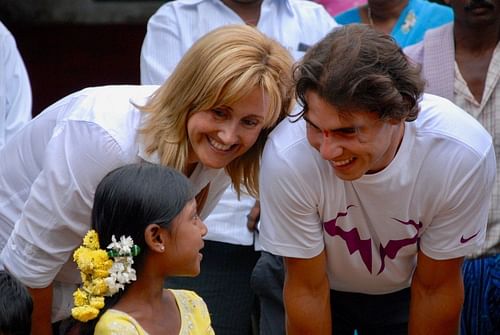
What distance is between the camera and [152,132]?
3.19 m

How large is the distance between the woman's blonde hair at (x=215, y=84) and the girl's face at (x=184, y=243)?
0.26m

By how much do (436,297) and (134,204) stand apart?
939mm

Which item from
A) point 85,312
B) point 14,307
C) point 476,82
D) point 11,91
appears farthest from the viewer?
point 11,91

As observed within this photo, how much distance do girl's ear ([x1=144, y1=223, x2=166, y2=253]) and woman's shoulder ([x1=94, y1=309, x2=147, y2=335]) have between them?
0.61 ft

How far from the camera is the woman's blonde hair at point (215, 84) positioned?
3.13m

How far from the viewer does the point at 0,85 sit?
4.55 meters

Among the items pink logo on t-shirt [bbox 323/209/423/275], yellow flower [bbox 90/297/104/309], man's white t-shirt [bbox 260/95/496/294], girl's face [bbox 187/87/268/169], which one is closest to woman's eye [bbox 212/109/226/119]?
girl's face [bbox 187/87/268/169]

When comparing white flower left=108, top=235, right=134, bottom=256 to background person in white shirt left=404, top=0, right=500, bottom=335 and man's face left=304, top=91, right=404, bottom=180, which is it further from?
background person in white shirt left=404, top=0, right=500, bottom=335

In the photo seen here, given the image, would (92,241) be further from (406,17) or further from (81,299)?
(406,17)

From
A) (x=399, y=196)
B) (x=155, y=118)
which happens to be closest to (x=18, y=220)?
(x=155, y=118)

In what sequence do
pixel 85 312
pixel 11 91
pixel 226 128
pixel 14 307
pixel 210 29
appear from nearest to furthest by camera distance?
pixel 85 312 < pixel 14 307 < pixel 226 128 < pixel 210 29 < pixel 11 91

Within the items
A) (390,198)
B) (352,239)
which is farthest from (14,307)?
(390,198)

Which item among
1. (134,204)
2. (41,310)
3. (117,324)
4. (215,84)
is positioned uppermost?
(215,84)

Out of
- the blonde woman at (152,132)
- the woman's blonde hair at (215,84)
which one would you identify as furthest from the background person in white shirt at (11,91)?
the woman's blonde hair at (215,84)
